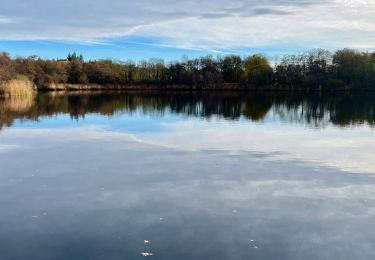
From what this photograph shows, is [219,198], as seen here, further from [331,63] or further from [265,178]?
[331,63]

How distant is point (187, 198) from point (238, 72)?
7141 centimetres

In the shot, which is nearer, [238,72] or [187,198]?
[187,198]

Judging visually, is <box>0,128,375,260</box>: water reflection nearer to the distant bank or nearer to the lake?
the lake

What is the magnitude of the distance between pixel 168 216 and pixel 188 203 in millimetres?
810

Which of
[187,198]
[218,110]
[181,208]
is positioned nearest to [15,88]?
[218,110]

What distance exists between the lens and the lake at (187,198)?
5.89 m

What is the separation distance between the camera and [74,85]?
72250mm

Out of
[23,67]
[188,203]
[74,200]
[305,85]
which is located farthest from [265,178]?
[305,85]

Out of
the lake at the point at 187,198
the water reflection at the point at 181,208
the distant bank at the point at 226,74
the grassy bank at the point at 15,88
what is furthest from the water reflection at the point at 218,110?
the distant bank at the point at 226,74

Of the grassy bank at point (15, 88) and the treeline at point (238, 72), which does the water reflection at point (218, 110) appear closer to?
the grassy bank at point (15, 88)

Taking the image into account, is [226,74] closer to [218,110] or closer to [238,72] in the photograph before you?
[238,72]

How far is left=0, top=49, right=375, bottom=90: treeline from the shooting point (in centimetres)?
7181

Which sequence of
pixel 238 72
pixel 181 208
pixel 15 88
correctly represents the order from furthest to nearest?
pixel 238 72 < pixel 15 88 < pixel 181 208

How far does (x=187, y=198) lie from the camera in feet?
26.7
